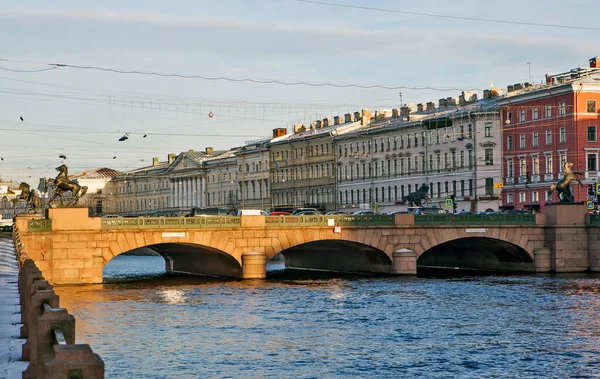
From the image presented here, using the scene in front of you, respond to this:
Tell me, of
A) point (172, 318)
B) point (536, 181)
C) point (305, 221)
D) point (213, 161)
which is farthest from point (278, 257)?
point (213, 161)

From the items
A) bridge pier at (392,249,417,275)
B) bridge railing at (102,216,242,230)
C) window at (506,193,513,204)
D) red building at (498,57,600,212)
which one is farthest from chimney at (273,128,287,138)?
bridge railing at (102,216,242,230)

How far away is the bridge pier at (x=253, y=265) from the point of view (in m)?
64.1

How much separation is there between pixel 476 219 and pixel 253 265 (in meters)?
15.1

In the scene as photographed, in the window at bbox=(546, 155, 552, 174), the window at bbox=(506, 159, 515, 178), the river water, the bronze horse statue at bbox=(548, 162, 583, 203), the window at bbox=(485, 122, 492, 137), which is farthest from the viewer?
the window at bbox=(485, 122, 492, 137)

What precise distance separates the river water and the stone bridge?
2919 mm

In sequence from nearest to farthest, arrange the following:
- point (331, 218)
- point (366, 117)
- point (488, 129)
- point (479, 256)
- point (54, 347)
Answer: point (54, 347) → point (331, 218) → point (479, 256) → point (488, 129) → point (366, 117)

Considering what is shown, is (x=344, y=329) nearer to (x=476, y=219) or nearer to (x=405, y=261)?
(x=405, y=261)

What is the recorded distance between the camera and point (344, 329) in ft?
129

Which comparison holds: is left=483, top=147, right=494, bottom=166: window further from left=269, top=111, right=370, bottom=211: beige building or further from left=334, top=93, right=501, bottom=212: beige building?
left=269, top=111, right=370, bottom=211: beige building

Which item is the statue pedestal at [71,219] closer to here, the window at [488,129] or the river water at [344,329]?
the river water at [344,329]

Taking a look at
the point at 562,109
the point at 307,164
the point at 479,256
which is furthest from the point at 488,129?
the point at 307,164

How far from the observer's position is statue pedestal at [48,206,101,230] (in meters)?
58.9

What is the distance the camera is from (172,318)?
140 ft

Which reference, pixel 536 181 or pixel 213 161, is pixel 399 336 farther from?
pixel 213 161
